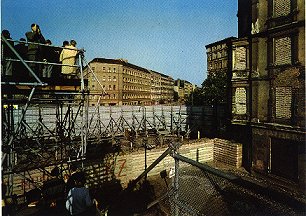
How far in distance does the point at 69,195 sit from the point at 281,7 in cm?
1565

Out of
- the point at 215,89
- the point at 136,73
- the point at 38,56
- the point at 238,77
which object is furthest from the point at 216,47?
the point at 38,56

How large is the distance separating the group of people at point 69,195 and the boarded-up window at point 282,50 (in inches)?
524

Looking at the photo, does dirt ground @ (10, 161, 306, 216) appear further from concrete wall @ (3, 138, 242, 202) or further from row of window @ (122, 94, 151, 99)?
row of window @ (122, 94, 151, 99)

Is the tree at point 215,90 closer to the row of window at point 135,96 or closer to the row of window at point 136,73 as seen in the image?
the row of window at point 135,96

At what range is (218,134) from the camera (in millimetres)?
22484

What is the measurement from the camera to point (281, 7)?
14.3m

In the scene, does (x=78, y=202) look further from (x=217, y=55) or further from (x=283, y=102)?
(x=217, y=55)

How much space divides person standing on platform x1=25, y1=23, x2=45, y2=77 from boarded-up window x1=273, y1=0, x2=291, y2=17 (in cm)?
1381

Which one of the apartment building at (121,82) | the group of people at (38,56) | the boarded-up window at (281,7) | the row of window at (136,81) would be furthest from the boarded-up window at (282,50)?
the row of window at (136,81)

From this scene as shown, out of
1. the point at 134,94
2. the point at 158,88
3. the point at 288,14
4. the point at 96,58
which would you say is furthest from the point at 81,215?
the point at 158,88

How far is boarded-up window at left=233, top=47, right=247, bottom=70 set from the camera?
55.3 ft

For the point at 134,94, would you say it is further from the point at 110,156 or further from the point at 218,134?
the point at 110,156

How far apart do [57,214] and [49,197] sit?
1286 mm

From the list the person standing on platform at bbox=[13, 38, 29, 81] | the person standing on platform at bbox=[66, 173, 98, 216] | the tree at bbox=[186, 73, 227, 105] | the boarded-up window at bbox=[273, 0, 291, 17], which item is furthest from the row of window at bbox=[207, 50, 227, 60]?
the person standing on platform at bbox=[66, 173, 98, 216]
